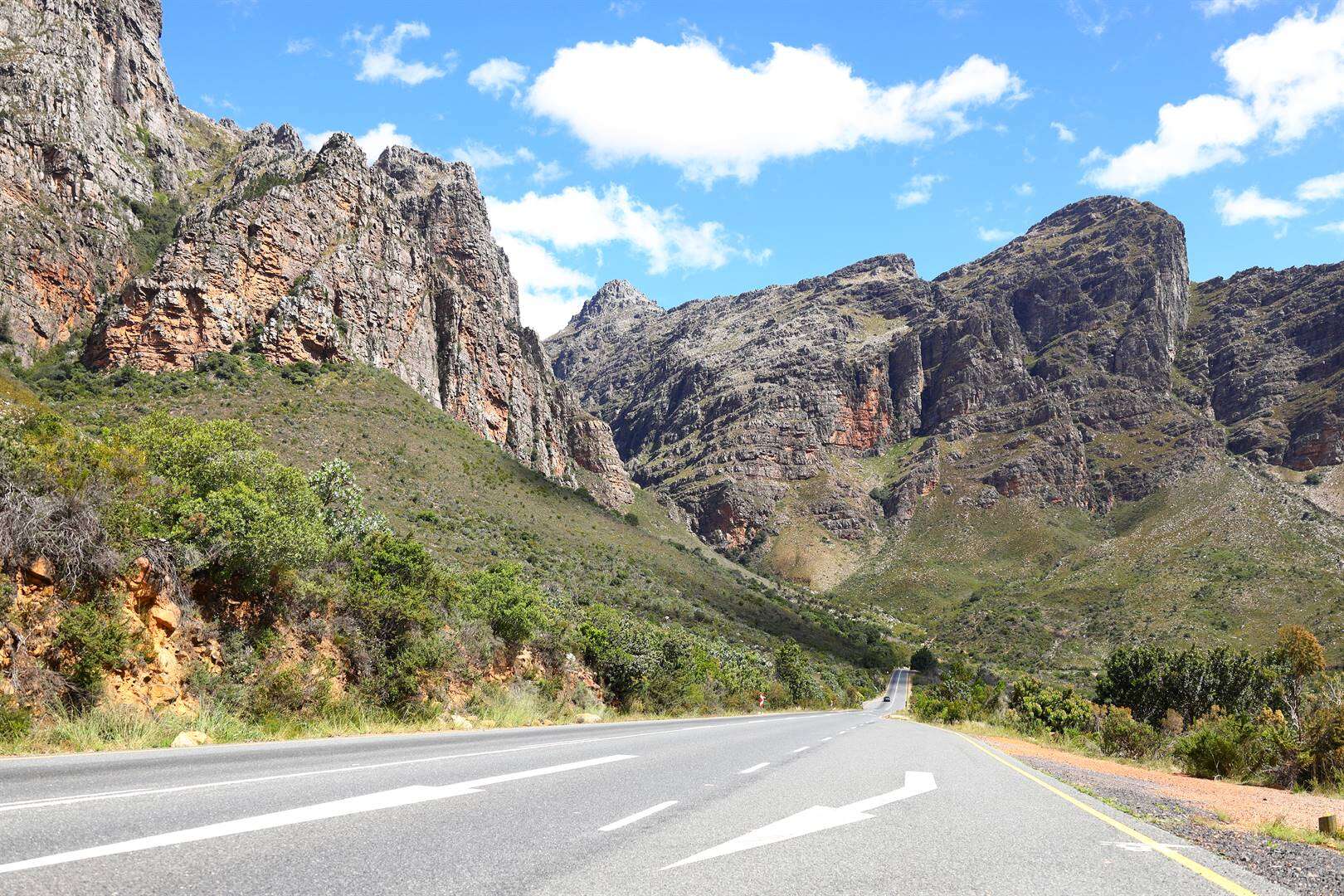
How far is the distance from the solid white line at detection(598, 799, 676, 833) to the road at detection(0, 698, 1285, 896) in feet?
0.10

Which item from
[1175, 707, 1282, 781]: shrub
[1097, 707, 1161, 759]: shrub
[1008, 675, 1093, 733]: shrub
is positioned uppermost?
[1175, 707, 1282, 781]: shrub

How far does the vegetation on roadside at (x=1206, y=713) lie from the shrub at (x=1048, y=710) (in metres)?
0.09

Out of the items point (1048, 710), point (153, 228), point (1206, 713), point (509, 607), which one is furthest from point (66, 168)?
point (1206, 713)

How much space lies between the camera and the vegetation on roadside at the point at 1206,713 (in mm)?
13703

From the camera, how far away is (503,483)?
79062 mm

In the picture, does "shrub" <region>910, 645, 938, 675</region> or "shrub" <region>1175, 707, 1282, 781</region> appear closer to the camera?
"shrub" <region>1175, 707, 1282, 781</region>

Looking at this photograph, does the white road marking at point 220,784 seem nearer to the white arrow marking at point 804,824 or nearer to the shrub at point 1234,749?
the white arrow marking at point 804,824

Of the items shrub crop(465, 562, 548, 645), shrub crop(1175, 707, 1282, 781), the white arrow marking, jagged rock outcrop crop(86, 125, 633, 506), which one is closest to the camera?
the white arrow marking

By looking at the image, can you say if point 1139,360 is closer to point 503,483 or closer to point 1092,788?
point 503,483

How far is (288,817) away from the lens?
524cm

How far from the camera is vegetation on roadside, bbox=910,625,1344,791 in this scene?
45.0ft

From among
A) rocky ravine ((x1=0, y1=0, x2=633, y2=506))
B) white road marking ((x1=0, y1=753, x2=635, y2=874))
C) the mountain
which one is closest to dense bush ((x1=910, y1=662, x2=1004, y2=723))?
the mountain

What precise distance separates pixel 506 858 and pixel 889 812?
4.08 meters

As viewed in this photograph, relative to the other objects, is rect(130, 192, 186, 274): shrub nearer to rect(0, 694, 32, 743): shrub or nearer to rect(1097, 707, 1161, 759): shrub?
rect(0, 694, 32, 743): shrub
